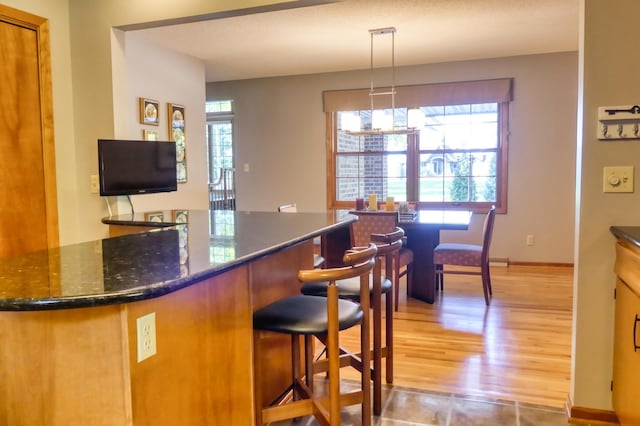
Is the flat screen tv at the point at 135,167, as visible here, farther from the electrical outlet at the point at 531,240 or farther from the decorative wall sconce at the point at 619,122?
the electrical outlet at the point at 531,240

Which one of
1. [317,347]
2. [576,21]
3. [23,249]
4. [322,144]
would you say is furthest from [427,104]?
[23,249]

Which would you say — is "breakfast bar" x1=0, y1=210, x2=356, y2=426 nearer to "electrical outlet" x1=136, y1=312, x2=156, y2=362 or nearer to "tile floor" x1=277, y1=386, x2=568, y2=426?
"electrical outlet" x1=136, y1=312, x2=156, y2=362

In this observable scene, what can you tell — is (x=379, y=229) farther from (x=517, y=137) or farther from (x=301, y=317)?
(x=517, y=137)

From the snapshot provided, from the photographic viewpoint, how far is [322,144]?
6688 millimetres

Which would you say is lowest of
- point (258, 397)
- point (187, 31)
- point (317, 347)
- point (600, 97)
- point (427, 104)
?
point (317, 347)

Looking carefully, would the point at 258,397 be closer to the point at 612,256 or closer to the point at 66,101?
the point at 612,256

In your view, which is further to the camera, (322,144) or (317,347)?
(322,144)

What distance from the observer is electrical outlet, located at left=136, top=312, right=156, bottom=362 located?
1194 millimetres

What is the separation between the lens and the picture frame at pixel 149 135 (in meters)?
4.77

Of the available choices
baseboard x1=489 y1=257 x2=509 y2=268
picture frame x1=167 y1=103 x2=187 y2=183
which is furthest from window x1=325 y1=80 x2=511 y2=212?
picture frame x1=167 y1=103 x2=187 y2=183

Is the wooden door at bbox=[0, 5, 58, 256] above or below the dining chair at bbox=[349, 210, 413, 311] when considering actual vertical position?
above

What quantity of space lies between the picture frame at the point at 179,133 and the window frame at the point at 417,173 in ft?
6.85

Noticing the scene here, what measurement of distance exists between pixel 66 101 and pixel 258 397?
9.26 feet

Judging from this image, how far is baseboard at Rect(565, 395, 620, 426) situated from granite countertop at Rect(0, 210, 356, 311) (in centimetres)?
144
